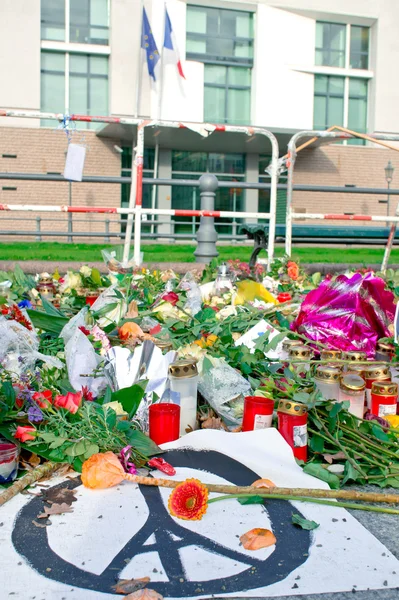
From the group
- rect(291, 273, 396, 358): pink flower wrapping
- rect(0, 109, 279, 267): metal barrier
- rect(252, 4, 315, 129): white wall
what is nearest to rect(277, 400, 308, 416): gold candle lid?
rect(291, 273, 396, 358): pink flower wrapping

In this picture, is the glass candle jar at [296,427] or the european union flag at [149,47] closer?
the glass candle jar at [296,427]

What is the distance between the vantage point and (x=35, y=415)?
194cm

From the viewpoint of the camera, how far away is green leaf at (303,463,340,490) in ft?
6.13

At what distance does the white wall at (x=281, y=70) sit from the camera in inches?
970

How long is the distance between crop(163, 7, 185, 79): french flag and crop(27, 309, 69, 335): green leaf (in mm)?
20556

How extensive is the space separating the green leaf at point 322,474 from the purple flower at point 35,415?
810mm

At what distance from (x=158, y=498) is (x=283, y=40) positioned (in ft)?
83.5

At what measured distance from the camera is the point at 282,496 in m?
1.75

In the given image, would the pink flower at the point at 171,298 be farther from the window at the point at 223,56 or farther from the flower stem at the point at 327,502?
the window at the point at 223,56

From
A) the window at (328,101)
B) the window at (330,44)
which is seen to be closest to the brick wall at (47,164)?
the window at (328,101)

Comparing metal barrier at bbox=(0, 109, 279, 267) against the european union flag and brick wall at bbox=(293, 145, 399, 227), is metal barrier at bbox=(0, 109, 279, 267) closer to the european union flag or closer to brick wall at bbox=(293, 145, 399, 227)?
the european union flag

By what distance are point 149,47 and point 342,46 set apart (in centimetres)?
892

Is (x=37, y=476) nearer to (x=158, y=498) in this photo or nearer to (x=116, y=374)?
(x=158, y=498)

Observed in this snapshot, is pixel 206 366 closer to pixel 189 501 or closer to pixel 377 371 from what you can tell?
pixel 377 371
